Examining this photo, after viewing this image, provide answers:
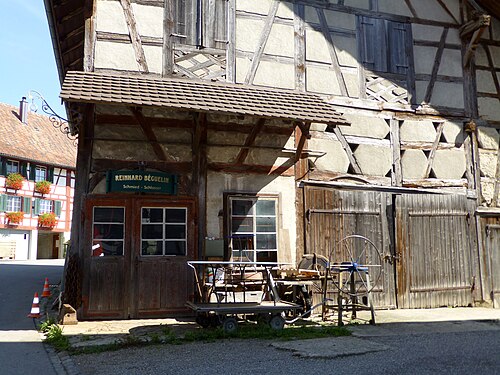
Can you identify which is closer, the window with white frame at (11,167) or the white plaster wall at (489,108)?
the white plaster wall at (489,108)

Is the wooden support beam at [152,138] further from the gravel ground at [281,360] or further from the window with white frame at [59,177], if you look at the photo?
the window with white frame at [59,177]

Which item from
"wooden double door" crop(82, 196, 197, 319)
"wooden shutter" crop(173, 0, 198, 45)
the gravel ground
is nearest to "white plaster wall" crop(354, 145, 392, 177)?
"wooden double door" crop(82, 196, 197, 319)

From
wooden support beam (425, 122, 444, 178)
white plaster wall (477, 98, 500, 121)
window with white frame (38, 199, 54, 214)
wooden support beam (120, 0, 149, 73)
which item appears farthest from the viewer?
window with white frame (38, 199, 54, 214)

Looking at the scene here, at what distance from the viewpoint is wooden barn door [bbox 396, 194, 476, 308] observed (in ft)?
34.6

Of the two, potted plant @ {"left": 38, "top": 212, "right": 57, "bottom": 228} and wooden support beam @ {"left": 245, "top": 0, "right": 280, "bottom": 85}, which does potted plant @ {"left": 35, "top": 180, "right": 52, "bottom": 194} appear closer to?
potted plant @ {"left": 38, "top": 212, "right": 57, "bottom": 228}

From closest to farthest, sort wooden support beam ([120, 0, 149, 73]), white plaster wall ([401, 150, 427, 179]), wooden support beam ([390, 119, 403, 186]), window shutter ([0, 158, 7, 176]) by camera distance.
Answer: wooden support beam ([120, 0, 149, 73]) → wooden support beam ([390, 119, 403, 186]) → white plaster wall ([401, 150, 427, 179]) → window shutter ([0, 158, 7, 176])

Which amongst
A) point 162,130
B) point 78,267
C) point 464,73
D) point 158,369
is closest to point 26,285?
point 78,267

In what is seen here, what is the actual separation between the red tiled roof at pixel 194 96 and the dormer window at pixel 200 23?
88cm

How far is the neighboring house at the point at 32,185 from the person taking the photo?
31.0 metres

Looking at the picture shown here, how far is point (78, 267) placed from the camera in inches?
335

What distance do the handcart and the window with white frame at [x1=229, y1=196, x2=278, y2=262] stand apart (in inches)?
18.7

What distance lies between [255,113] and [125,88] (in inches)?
85.2

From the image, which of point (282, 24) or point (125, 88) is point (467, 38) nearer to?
point (282, 24)

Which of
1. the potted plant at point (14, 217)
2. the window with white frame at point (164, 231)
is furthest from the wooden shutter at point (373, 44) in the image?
the potted plant at point (14, 217)
